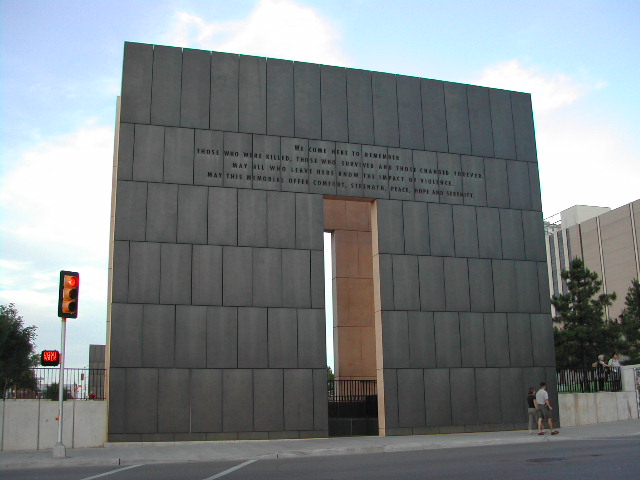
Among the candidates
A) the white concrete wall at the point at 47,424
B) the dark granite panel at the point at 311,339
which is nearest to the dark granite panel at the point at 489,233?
the dark granite panel at the point at 311,339

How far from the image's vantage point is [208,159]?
79.0ft

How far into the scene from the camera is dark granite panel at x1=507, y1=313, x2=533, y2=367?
85.6 feet

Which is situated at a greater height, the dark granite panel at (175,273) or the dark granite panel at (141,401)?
the dark granite panel at (175,273)

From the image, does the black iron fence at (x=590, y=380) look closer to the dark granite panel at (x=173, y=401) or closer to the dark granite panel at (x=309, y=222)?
the dark granite panel at (x=309, y=222)

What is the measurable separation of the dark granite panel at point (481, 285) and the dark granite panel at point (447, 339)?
1055 mm

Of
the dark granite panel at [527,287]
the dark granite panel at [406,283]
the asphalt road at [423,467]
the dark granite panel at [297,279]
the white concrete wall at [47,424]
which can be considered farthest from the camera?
the dark granite panel at [527,287]

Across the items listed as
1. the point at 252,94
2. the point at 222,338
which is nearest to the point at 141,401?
the point at 222,338

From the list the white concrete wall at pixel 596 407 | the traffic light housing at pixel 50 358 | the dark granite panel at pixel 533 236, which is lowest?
the white concrete wall at pixel 596 407

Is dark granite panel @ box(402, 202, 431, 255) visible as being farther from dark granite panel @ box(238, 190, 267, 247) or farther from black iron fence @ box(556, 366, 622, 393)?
black iron fence @ box(556, 366, 622, 393)

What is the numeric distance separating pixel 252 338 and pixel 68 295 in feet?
21.8

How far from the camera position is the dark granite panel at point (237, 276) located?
76.4 feet

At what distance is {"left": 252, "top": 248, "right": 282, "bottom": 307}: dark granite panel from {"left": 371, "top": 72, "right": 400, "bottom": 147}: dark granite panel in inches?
241

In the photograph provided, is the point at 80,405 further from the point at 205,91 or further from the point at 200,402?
the point at 205,91

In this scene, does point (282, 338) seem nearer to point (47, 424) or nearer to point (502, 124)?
point (47, 424)
